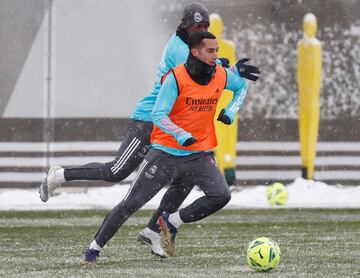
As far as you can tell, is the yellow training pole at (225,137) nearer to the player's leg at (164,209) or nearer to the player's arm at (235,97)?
the player's leg at (164,209)

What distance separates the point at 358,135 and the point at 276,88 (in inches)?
64.1

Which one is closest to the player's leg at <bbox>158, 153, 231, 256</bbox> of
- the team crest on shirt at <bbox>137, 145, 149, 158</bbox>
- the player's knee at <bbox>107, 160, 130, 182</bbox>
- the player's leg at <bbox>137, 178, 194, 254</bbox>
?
the player's leg at <bbox>137, 178, 194, 254</bbox>

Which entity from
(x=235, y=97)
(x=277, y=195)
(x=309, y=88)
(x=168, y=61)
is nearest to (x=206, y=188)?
(x=235, y=97)

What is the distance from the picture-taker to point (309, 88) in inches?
735

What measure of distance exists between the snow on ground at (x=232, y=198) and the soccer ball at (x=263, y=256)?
7.62 meters

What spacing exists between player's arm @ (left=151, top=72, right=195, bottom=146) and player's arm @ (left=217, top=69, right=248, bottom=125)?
1.80ft

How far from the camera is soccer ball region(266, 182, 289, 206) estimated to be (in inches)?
635

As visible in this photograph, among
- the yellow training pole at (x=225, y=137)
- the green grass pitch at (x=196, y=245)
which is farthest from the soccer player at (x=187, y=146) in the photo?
the yellow training pole at (x=225, y=137)

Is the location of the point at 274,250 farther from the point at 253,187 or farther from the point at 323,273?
the point at 253,187

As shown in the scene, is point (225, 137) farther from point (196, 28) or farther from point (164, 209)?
point (164, 209)

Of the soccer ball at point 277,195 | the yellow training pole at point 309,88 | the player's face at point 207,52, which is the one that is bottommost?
the soccer ball at point 277,195

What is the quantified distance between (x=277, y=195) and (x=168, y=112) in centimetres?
757

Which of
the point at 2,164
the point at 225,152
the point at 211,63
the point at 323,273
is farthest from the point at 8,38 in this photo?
the point at 323,273

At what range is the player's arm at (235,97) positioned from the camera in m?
9.25
